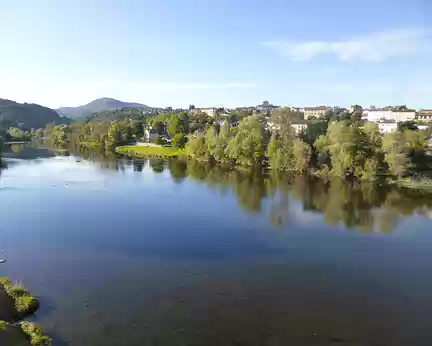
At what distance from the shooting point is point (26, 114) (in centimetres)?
12038

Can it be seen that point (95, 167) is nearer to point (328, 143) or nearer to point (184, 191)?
point (184, 191)

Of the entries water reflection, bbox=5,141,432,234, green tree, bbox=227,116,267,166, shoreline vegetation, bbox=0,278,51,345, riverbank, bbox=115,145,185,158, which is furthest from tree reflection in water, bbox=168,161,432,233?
riverbank, bbox=115,145,185,158

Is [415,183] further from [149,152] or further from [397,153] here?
[149,152]

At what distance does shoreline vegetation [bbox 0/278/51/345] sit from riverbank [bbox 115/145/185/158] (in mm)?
36373

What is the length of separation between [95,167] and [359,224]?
25.0 meters

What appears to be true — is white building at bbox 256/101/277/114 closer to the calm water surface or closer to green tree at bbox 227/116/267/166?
green tree at bbox 227/116/267/166

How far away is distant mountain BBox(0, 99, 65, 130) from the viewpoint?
11377 centimetres

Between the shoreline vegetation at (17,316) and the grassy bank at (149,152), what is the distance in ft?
119

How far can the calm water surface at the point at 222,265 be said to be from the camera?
356 inches

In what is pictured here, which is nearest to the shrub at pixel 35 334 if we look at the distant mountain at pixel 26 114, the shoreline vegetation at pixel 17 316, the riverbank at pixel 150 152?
the shoreline vegetation at pixel 17 316

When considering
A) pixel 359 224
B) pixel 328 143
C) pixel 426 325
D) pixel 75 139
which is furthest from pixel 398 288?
pixel 75 139

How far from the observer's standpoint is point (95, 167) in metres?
36.3

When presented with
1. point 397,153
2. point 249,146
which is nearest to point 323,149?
point 397,153

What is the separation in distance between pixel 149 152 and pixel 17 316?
4151cm
